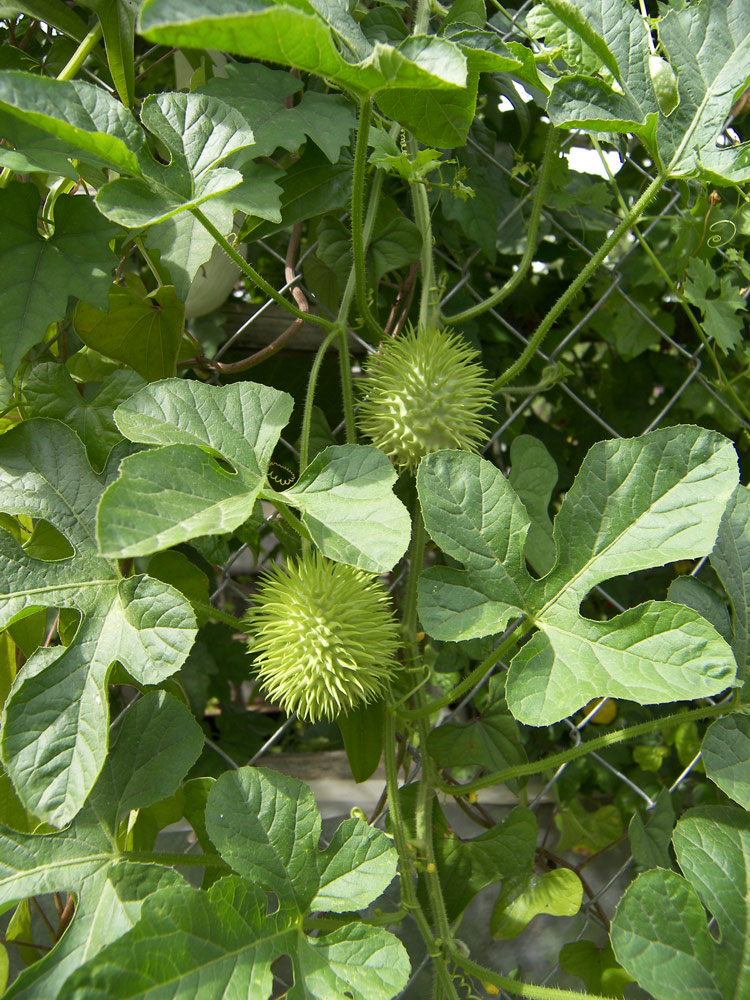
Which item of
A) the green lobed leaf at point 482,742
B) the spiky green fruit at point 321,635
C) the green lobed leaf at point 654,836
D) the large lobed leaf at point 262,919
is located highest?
the spiky green fruit at point 321,635

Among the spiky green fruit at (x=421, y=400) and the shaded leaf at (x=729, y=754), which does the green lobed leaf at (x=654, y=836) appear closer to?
the shaded leaf at (x=729, y=754)

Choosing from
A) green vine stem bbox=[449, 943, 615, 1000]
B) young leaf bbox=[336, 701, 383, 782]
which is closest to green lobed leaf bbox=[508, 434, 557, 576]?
young leaf bbox=[336, 701, 383, 782]

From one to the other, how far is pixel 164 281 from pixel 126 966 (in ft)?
2.78

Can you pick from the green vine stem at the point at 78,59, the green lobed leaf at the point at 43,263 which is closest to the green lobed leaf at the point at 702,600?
the green lobed leaf at the point at 43,263

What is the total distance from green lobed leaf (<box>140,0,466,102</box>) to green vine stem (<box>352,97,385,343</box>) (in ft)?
0.14

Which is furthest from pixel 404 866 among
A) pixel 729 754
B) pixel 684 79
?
pixel 684 79

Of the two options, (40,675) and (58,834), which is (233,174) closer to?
(40,675)

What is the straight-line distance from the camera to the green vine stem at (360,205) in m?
0.86

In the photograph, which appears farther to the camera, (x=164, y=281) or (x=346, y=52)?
(x=164, y=281)

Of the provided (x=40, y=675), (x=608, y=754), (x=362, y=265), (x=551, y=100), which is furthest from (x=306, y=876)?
(x=608, y=754)

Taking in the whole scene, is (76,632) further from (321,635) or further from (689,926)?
(689,926)

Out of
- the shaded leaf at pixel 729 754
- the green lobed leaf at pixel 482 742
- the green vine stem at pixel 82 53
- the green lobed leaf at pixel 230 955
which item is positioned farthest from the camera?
the green lobed leaf at pixel 482 742

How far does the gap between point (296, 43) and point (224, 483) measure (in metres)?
0.41

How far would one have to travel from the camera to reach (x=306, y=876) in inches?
34.7
